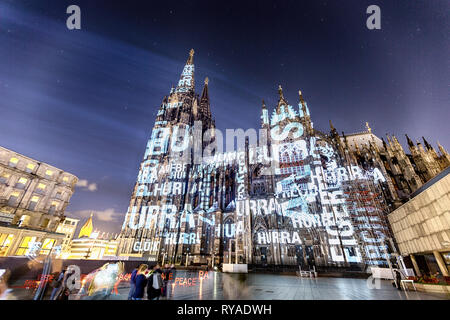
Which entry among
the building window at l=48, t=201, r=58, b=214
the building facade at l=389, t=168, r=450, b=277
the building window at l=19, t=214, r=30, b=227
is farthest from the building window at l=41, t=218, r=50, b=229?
the building facade at l=389, t=168, r=450, b=277

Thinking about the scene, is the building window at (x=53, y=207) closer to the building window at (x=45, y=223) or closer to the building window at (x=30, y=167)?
the building window at (x=45, y=223)

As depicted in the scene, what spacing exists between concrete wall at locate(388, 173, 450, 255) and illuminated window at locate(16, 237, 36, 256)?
39.2 metres

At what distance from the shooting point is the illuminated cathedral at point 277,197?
22562 mm

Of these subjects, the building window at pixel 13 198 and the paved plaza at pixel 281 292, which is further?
the building window at pixel 13 198

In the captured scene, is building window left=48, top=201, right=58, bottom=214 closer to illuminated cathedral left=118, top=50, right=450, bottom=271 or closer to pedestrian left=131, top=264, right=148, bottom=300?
A: illuminated cathedral left=118, top=50, right=450, bottom=271

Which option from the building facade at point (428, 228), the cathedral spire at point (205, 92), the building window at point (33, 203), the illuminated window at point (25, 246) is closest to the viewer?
the building facade at point (428, 228)

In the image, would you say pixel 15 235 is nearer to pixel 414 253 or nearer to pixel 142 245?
pixel 142 245

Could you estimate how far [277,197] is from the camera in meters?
26.8

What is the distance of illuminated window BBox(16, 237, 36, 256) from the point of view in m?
20.5

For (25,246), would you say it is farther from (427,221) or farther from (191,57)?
(191,57)

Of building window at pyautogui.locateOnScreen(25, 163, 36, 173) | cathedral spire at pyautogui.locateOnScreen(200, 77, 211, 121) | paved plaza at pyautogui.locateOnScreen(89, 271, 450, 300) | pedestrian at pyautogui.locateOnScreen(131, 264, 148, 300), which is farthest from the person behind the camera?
cathedral spire at pyautogui.locateOnScreen(200, 77, 211, 121)

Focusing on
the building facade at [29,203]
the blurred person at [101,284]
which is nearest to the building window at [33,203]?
the building facade at [29,203]

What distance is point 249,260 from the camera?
23.9 meters
